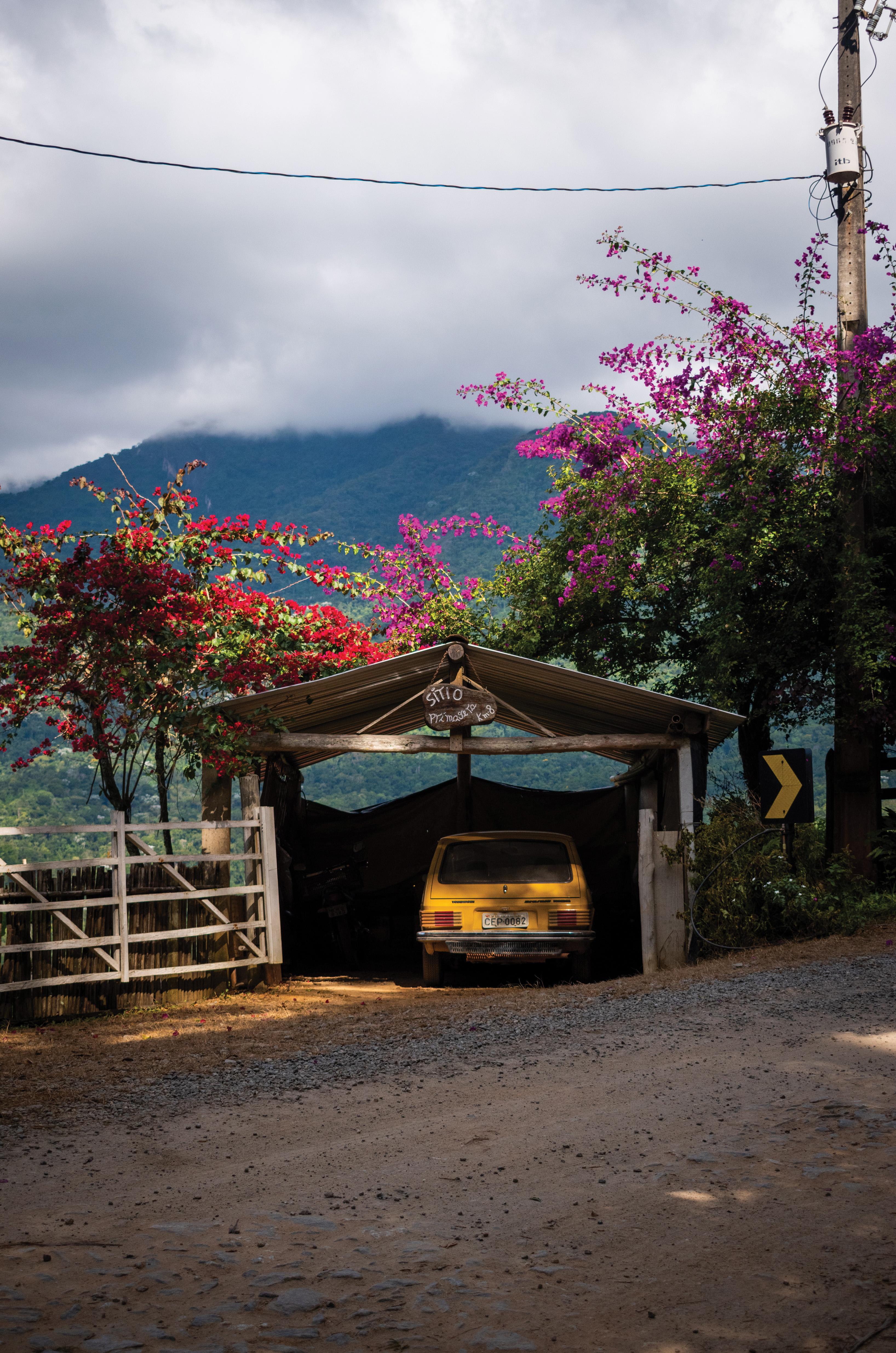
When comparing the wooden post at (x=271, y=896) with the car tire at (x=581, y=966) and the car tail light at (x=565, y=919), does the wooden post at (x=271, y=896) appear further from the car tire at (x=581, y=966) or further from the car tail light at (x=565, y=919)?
the car tire at (x=581, y=966)

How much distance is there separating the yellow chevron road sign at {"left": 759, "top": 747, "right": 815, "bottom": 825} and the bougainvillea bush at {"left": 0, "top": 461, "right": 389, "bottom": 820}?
4.84 meters

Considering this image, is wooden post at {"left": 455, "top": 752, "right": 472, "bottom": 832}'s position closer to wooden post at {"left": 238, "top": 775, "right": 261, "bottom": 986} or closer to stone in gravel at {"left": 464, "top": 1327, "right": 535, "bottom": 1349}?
wooden post at {"left": 238, "top": 775, "right": 261, "bottom": 986}

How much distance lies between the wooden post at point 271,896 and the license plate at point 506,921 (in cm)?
201

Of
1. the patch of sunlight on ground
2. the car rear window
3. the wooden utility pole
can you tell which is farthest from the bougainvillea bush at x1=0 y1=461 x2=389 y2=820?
the patch of sunlight on ground

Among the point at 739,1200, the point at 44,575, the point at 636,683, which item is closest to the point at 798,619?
the point at 636,683

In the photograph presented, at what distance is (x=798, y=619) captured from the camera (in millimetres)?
12898

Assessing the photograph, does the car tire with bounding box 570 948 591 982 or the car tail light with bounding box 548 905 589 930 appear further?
the car tire with bounding box 570 948 591 982

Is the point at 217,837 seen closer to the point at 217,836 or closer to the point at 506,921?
the point at 217,836

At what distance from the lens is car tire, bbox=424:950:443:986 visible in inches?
411

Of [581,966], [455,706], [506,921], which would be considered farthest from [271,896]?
[581,966]

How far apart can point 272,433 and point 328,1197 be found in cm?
14194

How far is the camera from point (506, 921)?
9.97 metres

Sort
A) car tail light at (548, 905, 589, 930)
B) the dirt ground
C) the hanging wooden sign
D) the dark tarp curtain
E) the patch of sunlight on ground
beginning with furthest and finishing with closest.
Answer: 1. the dark tarp curtain
2. the hanging wooden sign
3. car tail light at (548, 905, 589, 930)
4. the patch of sunlight on ground
5. the dirt ground

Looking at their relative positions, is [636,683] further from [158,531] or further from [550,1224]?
[550,1224]
